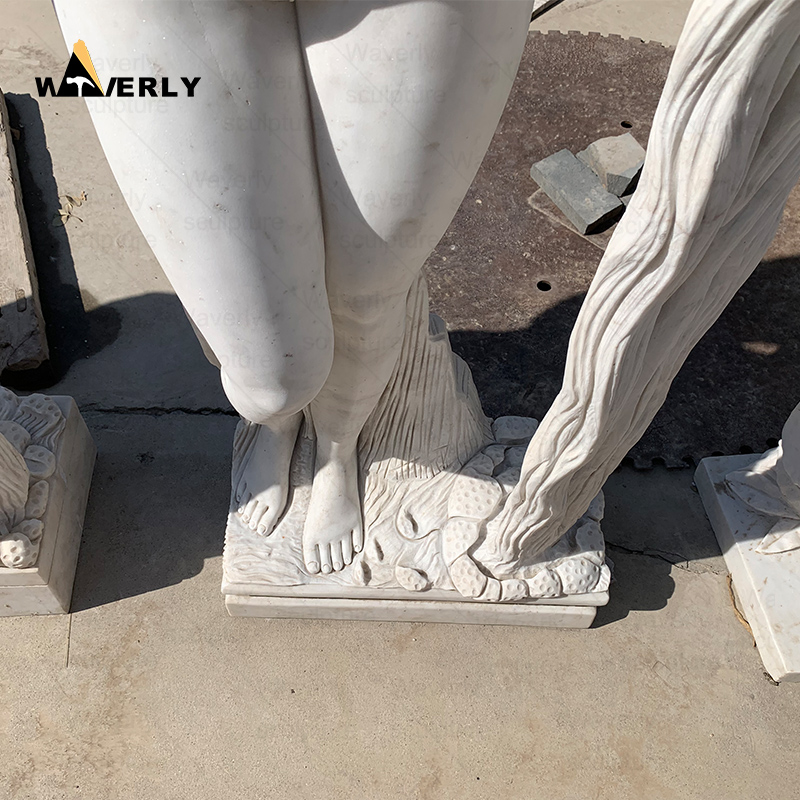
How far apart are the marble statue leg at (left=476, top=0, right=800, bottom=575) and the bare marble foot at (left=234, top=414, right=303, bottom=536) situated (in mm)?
593

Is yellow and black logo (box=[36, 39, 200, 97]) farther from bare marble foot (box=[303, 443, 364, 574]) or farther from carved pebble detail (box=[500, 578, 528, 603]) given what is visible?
carved pebble detail (box=[500, 578, 528, 603])

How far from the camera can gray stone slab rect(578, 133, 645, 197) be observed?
103 inches

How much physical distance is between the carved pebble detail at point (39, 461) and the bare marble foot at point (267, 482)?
1.45 feet

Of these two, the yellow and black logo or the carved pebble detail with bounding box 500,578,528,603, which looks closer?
the yellow and black logo

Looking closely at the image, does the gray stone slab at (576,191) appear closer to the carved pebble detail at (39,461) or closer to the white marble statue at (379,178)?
the white marble statue at (379,178)

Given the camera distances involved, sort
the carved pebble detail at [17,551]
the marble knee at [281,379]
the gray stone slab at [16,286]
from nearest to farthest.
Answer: the marble knee at [281,379] < the carved pebble detail at [17,551] < the gray stone slab at [16,286]

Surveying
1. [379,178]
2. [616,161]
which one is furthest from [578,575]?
[616,161]

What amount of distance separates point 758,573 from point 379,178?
1449mm

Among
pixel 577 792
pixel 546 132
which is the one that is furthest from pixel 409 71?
pixel 546 132

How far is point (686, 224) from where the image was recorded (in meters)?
0.91

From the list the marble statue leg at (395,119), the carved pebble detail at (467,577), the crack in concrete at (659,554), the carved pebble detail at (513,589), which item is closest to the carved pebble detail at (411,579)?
the carved pebble detail at (467,577)

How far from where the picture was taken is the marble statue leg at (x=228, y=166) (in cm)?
75

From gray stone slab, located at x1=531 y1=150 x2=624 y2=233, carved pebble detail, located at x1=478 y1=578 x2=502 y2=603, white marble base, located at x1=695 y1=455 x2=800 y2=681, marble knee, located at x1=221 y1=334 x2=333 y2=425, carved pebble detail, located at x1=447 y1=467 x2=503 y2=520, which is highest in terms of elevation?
marble knee, located at x1=221 y1=334 x2=333 y2=425

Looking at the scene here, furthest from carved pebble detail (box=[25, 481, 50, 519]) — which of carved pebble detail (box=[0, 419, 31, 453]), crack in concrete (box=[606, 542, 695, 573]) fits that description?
crack in concrete (box=[606, 542, 695, 573])
